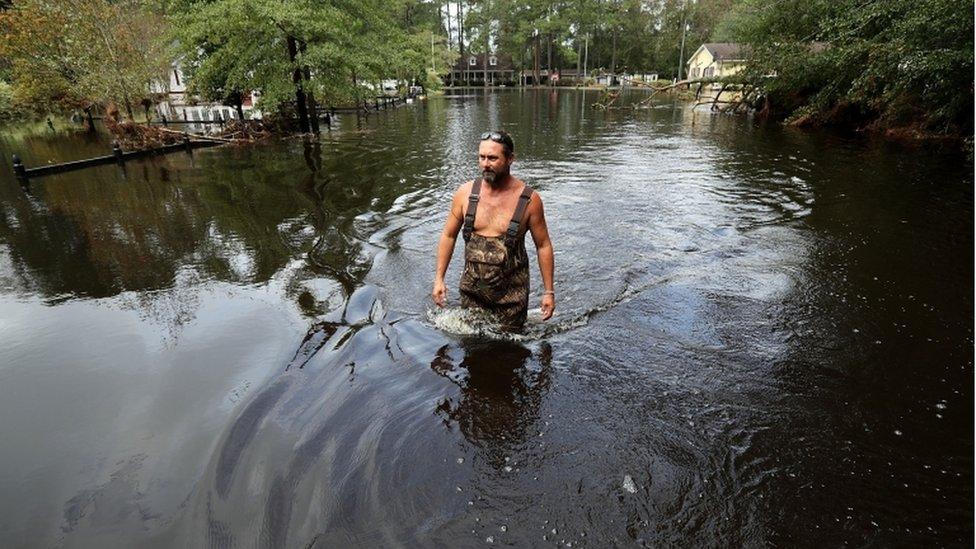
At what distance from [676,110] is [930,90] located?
62.8ft

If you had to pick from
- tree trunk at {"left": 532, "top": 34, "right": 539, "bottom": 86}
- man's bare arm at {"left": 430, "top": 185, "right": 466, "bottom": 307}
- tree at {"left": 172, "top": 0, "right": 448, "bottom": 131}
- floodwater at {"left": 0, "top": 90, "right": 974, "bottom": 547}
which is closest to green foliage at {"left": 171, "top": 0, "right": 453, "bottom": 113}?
tree at {"left": 172, "top": 0, "right": 448, "bottom": 131}

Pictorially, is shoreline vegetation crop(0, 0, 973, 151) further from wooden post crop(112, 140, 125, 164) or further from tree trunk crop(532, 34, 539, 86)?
tree trunk crop(532, 34, 539, 86)

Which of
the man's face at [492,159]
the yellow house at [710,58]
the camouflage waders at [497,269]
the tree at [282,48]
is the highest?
the yellow house at [710,58]

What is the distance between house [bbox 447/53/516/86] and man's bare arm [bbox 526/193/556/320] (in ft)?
276

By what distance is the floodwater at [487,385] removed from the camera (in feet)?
9.34

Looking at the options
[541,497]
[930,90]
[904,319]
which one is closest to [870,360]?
[904,319]

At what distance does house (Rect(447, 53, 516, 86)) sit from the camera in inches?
3312

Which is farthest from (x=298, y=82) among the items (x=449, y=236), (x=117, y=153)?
(x=449, y=236)

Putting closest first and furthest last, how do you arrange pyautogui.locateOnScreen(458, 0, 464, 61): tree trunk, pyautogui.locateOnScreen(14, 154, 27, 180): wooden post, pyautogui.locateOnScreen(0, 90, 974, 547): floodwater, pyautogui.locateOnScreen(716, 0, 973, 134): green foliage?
pyautogui.locateOnScreen(0, 90, 974, 547): floodwater < pyautogui.locateOnScreen(716, 0, 973, 134): green foliage < pyautogui.locateOnScreen(14, 154, 27, 180): wooden post < pyautogui.locateOnScreen(458, 0, 464, 61): tree trunk

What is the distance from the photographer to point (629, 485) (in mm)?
3023

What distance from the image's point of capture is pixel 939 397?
3758 mm

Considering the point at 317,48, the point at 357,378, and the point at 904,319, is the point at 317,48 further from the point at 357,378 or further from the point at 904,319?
the point at 904,319

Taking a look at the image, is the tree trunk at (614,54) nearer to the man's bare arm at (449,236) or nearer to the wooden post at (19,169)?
the wooden post at (19,169)

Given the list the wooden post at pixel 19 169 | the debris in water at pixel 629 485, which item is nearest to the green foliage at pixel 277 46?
the wooden post at pixel 19 169
